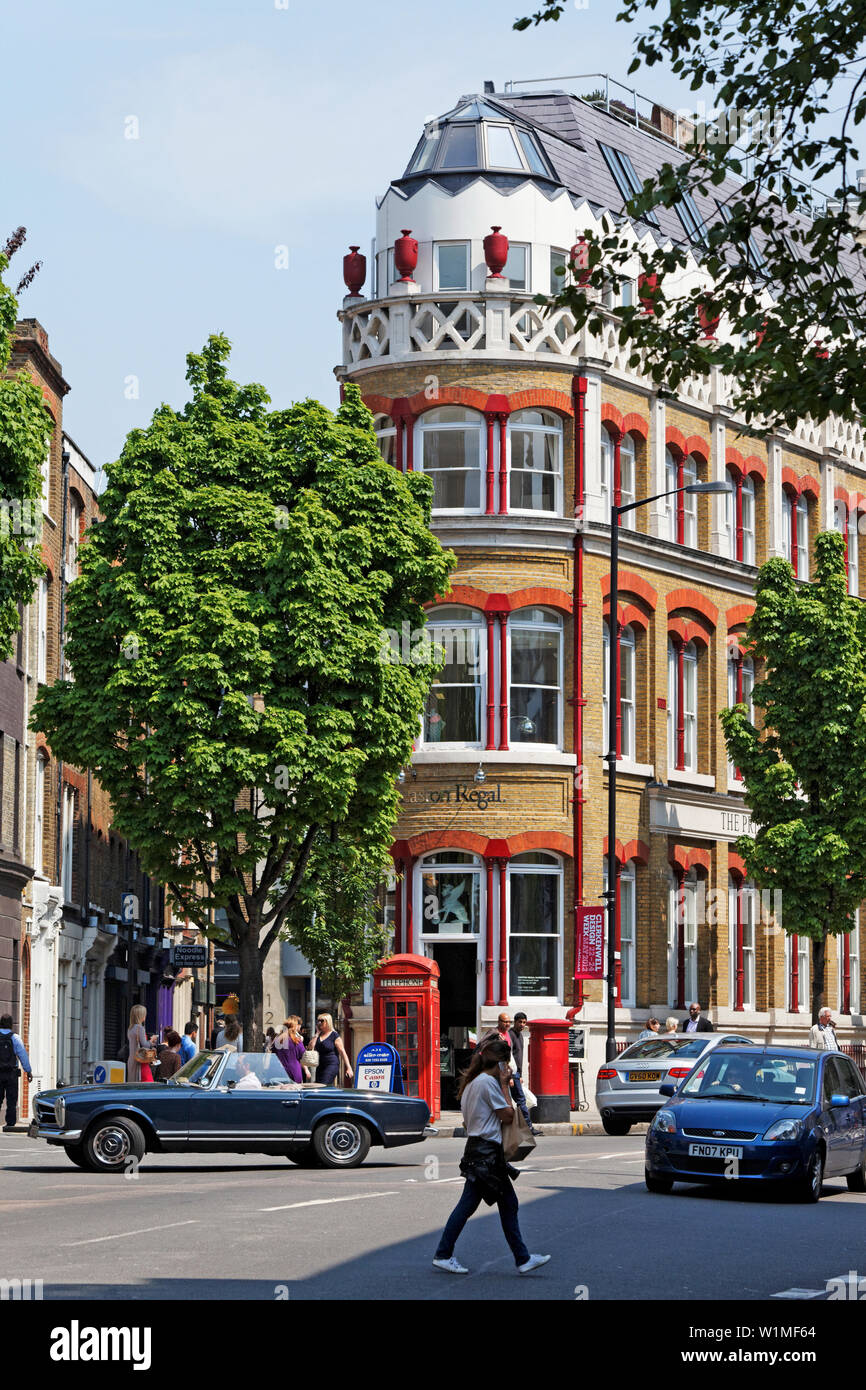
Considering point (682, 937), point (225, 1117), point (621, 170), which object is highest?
point (621, 170)

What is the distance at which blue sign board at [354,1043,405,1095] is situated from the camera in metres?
30.7

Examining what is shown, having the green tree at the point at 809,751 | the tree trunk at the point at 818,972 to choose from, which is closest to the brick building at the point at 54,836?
the green tree at the point at 809,751

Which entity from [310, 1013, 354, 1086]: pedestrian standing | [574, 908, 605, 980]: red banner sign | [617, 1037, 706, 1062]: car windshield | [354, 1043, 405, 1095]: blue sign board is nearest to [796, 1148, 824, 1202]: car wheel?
[310, 1013, 354, 1086]: pedestrian standing

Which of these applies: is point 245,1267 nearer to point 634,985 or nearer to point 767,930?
point 634,985

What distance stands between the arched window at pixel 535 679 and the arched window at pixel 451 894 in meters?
2.69

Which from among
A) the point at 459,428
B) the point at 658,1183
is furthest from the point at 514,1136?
the point at 459,428

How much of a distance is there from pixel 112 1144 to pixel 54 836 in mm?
21677

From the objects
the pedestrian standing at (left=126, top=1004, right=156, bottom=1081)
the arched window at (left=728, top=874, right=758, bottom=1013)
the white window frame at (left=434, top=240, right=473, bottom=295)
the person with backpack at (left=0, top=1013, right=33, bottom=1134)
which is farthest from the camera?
the arched window at (left=728, top=874, right=758, bottom=1013)

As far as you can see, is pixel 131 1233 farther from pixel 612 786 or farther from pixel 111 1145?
pixel 612 786

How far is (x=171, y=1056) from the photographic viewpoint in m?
30.9

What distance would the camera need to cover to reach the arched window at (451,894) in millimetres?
40875

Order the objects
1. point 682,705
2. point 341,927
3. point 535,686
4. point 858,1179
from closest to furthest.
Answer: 1. point 858,1179
2. point 535,686
3. point 341,927
4. point 682,705

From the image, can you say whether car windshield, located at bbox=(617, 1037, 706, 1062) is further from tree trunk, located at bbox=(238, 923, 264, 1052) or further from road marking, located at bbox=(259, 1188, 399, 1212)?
road marking, located at bbox=(259, 1188, 399, 1212)

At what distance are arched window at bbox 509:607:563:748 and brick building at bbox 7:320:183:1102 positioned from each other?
8106 mm
